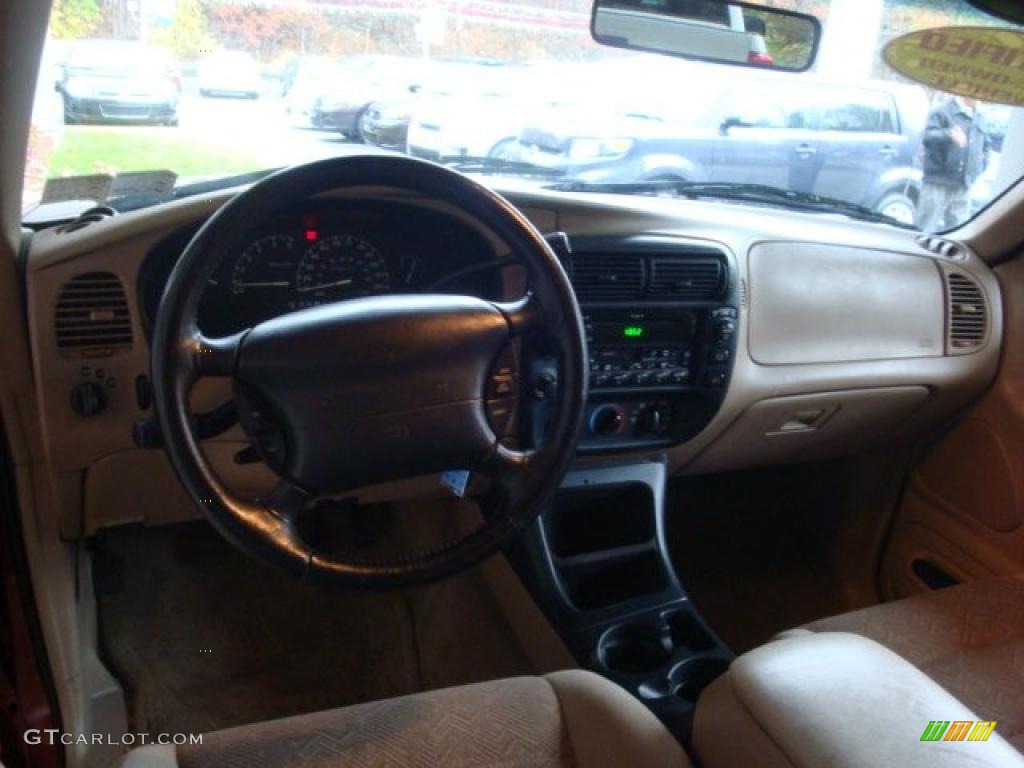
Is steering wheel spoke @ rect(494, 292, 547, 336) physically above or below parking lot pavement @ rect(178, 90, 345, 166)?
below

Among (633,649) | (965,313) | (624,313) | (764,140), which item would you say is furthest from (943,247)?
(633,649)

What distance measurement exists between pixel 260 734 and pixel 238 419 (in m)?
0.41

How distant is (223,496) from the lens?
105 cm

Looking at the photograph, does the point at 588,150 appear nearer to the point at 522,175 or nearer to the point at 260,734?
the point at 522,175

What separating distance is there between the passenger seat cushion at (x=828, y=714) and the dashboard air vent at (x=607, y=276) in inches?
29.4

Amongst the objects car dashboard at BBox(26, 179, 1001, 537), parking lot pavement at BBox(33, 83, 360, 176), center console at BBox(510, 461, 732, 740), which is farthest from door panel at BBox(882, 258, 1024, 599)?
parking lot pavement at BBox(33, 83, 360, 176)

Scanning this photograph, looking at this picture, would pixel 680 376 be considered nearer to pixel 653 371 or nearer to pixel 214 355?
pixel 653 371

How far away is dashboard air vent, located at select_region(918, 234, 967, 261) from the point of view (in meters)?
2.12

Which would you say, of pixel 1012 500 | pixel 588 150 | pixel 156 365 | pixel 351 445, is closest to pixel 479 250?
pixel 588 150

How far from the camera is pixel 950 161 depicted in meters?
2.37

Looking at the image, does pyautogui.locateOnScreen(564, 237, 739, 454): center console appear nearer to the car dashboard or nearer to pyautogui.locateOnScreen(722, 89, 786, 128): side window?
the car dashboard

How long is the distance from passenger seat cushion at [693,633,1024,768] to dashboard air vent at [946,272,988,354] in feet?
3.86

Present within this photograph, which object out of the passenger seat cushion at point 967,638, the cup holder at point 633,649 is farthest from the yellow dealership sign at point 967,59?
the cup holder at point 633,649

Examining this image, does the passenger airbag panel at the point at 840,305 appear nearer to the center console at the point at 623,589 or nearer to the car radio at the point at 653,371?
the car radio at the point at 653,371
